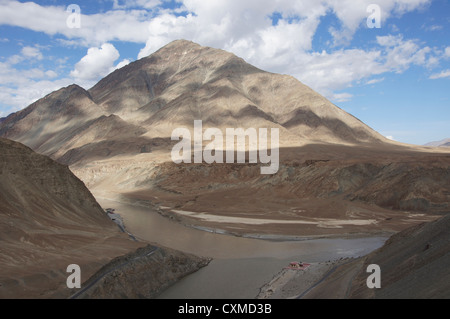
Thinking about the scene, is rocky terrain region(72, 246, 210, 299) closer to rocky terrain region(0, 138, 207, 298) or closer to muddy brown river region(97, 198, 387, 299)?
rocky terrain region(0, 138, 207, 298)

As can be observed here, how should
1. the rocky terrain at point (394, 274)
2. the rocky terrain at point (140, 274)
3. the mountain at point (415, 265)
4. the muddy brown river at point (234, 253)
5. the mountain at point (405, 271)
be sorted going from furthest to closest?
the muddy brown river at point (234, 253) < the rocky terrain at point (140, 274) < the rocky terrain at point (394, 274) < the mountain at point (405, 271) < the mountain at point (415, 265)

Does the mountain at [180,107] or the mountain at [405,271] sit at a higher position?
the mountain at [180,107]

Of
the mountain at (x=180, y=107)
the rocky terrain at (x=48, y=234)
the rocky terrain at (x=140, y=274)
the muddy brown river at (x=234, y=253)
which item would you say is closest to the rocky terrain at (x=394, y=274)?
the muddy brown river at (x=234, y=253)

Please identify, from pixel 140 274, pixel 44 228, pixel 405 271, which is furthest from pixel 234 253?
pixel 405 271

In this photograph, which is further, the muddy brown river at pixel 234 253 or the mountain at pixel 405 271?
the muddy brown river at pixel 234 253

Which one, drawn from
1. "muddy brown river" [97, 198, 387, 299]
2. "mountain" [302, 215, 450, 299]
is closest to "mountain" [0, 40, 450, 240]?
"muddy brown river" [97, 198, 387, 299]

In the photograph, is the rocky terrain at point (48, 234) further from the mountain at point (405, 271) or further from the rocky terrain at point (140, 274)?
the mountain at point (405, 271)

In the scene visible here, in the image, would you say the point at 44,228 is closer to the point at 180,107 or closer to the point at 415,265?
the point at 415,265

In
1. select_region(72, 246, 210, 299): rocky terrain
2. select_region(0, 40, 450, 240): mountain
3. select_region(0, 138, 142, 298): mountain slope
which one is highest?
select_region(0, 40, 450, 240): mountain

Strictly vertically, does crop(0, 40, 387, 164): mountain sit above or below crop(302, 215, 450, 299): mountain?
above
